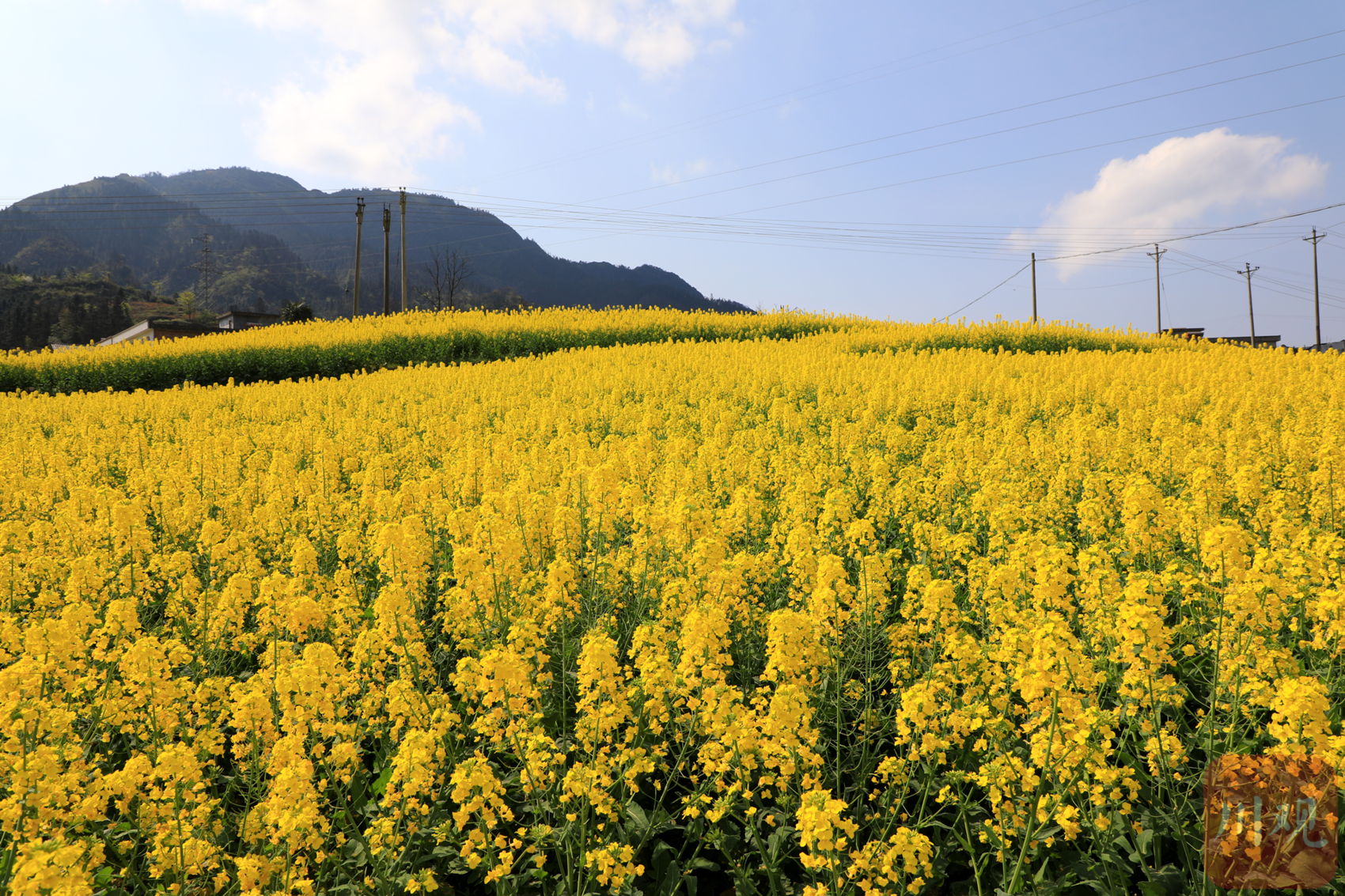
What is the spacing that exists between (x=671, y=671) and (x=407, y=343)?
79.0 feet

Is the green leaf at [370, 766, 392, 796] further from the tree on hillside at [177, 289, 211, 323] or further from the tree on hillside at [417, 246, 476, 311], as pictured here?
the tree on hillside at [177, 289, 211, 323]

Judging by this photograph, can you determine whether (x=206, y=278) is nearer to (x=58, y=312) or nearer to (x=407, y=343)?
(x=58, y=312)

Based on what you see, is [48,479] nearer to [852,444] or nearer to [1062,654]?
[852,444]

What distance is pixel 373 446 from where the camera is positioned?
354 inches

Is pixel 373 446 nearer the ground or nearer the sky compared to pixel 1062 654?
nearer the sky

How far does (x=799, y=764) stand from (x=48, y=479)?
8.51 metres

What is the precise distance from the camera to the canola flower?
7.86 ft

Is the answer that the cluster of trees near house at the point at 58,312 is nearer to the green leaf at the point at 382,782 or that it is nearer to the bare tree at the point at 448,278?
the bare tree at the point at 448,278

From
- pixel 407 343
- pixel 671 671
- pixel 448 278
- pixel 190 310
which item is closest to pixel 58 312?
pixel 190 310

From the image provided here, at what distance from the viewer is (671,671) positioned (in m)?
2.88

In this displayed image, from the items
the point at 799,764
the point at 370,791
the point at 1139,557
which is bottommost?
the point at 370,791

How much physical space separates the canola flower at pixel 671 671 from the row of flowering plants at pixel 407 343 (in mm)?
16489

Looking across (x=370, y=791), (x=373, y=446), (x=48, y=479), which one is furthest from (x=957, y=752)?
(x=48, y=479)

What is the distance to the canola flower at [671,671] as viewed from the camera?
2.40 metres
